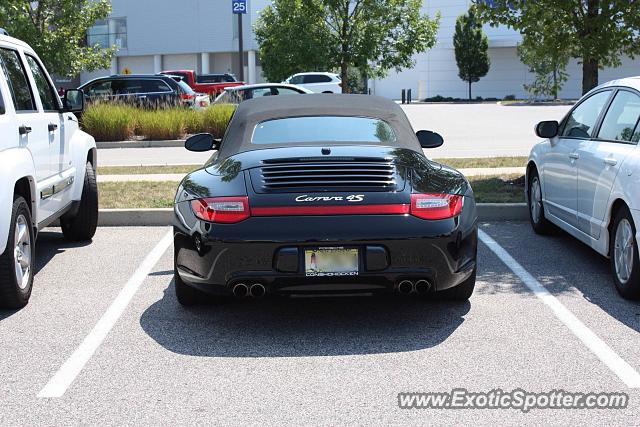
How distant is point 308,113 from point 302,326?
1789 mm

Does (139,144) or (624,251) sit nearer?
(624,251)

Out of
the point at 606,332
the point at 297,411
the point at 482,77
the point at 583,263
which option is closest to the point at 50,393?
the point at 297,411

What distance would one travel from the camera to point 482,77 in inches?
2504

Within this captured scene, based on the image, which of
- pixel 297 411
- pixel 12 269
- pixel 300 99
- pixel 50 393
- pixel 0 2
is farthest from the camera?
pixel 0 2

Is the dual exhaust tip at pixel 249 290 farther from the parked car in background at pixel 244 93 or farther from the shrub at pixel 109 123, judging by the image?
the parked car in background at pixel 244 93

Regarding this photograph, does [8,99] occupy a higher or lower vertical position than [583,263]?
higher

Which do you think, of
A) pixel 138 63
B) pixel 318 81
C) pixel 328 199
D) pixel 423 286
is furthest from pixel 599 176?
pixel 138 63

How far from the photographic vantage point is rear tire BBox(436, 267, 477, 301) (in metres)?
6.11

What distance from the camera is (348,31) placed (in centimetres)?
3030

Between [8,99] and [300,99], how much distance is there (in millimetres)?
2215

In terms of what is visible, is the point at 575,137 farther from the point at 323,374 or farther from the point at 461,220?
the point at 323,374

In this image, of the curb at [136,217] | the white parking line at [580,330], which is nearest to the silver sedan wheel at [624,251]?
the white parking line at [580,330]

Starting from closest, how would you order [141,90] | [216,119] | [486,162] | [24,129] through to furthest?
[24,129] → [486,162] → [216,119] → [141,90]

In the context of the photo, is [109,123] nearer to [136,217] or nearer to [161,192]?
[161,192]
